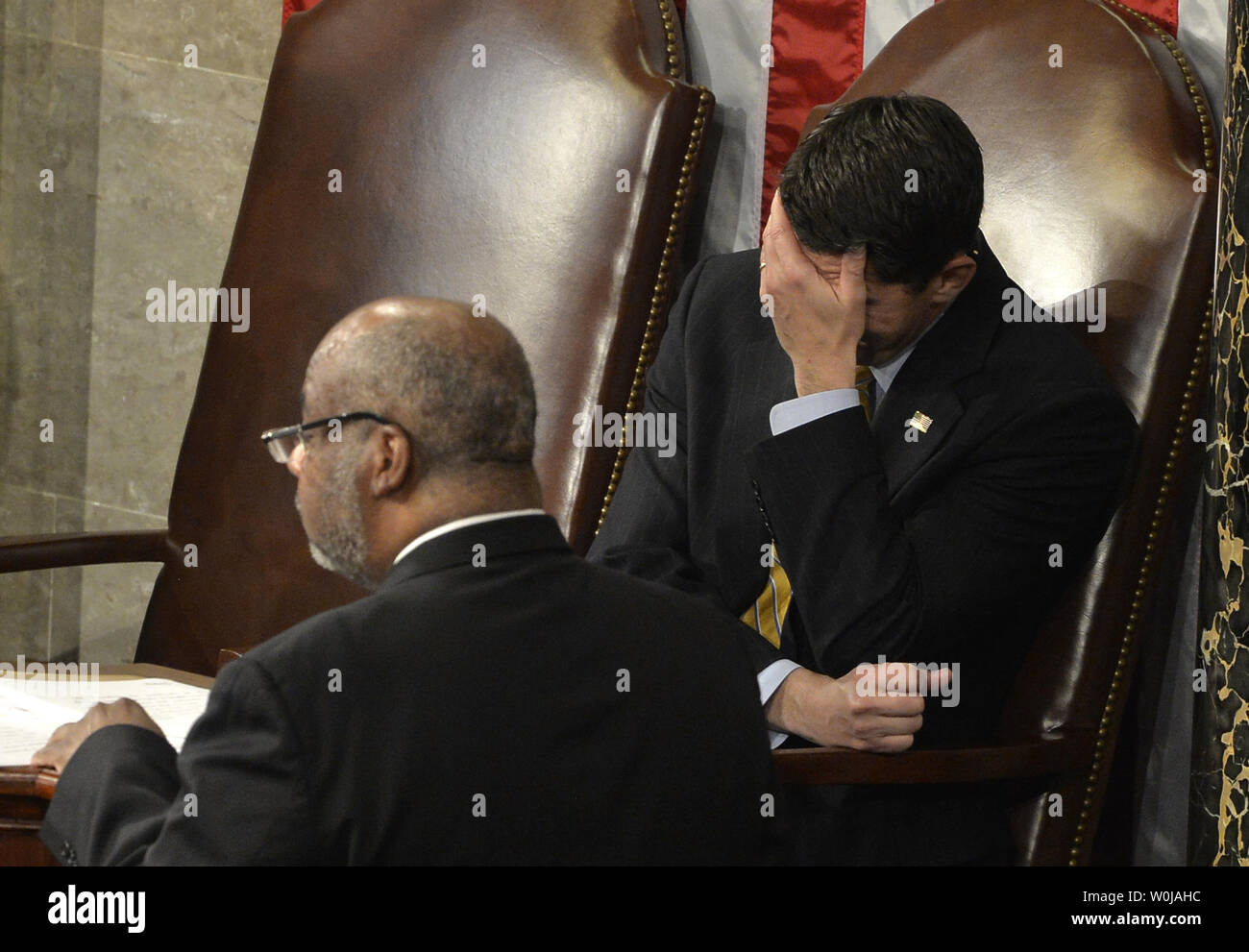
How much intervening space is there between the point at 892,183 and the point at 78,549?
1590 millimetres

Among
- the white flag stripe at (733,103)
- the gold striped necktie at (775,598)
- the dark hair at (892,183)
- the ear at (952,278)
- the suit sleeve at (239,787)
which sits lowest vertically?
the suit sleeve at (239,787)

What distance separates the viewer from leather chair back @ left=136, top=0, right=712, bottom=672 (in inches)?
110

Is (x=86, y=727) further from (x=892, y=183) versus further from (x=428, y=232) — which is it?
(x=428, y=232)

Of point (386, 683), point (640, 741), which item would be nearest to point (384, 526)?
point (386, 683)

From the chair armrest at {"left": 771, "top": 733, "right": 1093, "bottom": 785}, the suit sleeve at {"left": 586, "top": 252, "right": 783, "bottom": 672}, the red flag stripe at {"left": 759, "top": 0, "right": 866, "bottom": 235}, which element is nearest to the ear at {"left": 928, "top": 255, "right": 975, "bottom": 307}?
the suit sleeve at {"left": 586, "top": 252, "right": 783, "bottom": 672}

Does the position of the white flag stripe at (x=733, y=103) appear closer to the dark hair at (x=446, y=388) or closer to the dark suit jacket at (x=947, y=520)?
the dark suit jacket at (x=947, y=520)

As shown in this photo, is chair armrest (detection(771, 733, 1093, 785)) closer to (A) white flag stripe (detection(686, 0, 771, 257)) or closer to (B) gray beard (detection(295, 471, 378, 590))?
(B) gray beard (detection(295, 471, 378, 590))

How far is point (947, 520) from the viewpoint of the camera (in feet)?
7.04

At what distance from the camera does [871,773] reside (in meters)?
2.07

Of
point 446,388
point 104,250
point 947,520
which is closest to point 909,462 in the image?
point 947,520

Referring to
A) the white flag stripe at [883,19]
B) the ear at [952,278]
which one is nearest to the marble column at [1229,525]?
the ear at [952,278]

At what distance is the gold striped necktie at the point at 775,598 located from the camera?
2.35m

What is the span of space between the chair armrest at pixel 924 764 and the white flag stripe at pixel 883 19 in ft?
4.12
